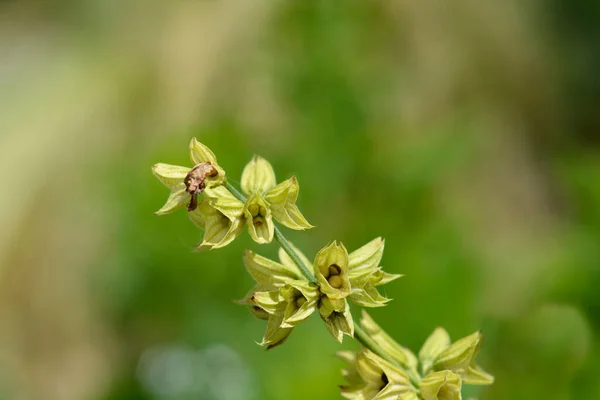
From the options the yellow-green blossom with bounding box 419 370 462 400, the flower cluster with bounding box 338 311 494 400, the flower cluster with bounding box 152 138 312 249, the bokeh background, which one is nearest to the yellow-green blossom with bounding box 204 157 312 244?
the flower cluster with bounding box 152 138 312 249

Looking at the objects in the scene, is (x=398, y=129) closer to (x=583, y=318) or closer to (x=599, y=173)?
(x=599, y=173)

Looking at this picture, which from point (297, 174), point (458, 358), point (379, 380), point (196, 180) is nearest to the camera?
point (196, 180)

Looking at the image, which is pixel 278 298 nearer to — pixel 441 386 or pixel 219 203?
pixel 219 203

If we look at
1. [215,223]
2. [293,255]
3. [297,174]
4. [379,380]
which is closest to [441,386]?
[379,380]

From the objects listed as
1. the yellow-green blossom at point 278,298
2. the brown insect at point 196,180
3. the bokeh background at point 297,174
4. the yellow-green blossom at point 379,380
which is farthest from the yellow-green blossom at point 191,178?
the bokeh background at point 297,174

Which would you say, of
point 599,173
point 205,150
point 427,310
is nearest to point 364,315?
point 205,150

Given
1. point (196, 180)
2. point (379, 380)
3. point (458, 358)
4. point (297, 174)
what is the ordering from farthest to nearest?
point (297, 174) → point (458, 358) → point (379, 380) → point (196, 180)
